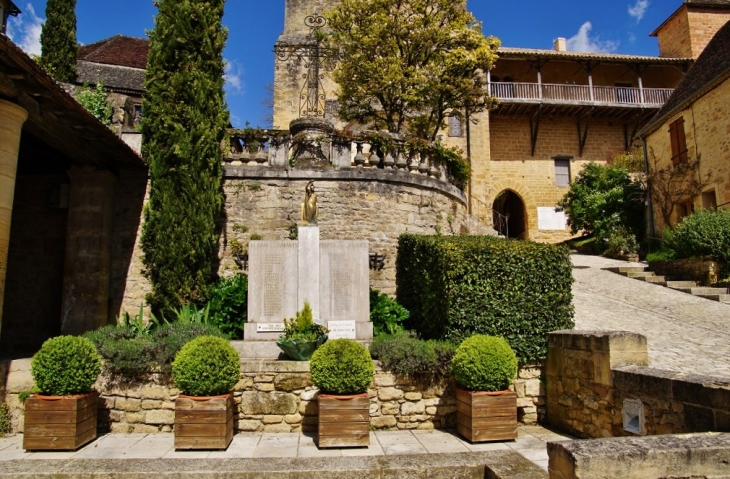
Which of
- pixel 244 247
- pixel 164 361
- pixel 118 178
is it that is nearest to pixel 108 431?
pixel 164 361

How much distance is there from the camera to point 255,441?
18.9 feet

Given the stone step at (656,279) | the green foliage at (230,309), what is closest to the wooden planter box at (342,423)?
the green foliage at (230,309)

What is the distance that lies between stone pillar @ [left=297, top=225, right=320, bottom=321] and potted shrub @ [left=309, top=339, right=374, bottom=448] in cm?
206

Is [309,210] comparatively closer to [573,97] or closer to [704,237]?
[704,237]

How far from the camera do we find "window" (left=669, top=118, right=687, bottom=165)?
15.8m

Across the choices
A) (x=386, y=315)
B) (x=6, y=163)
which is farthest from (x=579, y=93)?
(x=6, y=163)

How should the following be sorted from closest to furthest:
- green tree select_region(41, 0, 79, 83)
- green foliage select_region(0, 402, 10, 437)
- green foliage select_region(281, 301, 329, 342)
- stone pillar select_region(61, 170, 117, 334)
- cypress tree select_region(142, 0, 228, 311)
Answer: green foliage select_region(0, 402, 10, 437), green foliage select_region(281, 301, 329, 342), cypress tree select_region(142, 0, 228, 311), stone pillar select_region(61, 170, 117, 334), green tree select_region(41, 0, 79, 83)

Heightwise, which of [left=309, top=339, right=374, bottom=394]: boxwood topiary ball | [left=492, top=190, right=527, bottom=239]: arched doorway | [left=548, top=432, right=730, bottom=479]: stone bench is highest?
[left=492, top=190, right=527, bottom=239]: arched doorway

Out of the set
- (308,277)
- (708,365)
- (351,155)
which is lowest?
(708,365)

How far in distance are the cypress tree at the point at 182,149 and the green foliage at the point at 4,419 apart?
303cm

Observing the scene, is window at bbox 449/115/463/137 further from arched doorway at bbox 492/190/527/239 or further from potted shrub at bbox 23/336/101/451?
potted shrub at bbox 23/336/101/451

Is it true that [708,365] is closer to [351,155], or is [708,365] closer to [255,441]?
[255,441]

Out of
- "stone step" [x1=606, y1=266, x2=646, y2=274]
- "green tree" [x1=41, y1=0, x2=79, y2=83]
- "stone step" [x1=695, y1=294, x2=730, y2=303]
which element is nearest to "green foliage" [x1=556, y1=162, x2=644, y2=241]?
"stone step" [x1=606, y1=266, x2=646, y2=274]

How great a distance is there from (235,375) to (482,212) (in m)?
16.6
